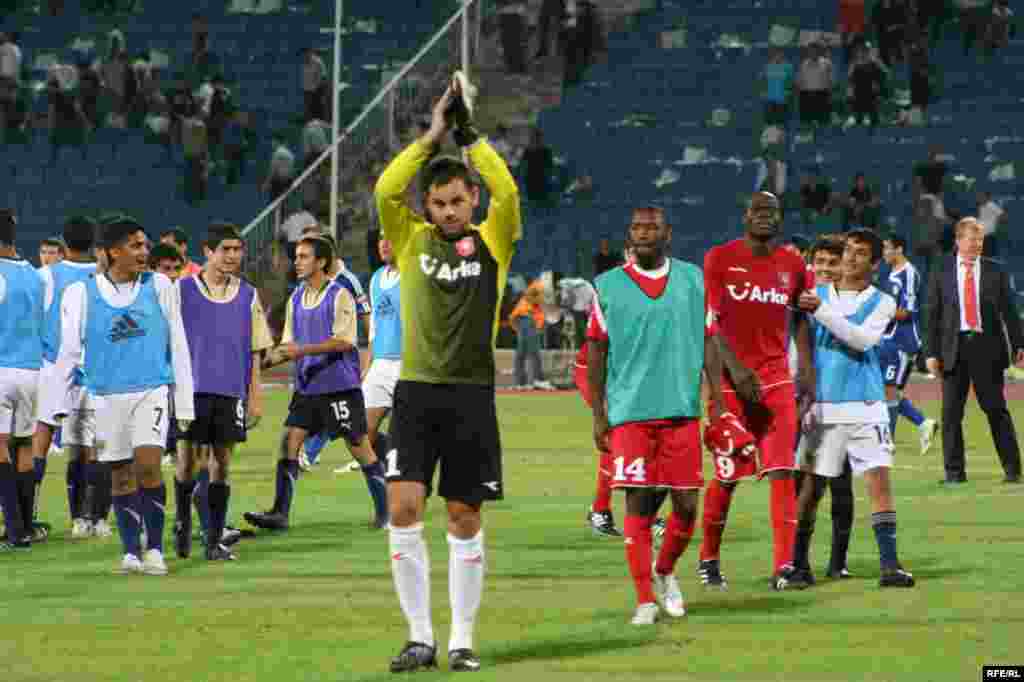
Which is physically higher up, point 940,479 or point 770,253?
point 770,253

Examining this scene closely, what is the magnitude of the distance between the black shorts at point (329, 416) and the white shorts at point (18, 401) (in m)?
1.90

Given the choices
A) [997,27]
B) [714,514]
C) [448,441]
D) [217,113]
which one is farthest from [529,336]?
[448,441]

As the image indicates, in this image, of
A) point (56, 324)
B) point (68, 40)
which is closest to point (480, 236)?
point (56, 324)

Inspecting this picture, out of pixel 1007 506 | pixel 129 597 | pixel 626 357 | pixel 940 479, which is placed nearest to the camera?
pixel 626 357

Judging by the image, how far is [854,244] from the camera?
12.6 m

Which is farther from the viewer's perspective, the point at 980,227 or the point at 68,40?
the point at 68,40

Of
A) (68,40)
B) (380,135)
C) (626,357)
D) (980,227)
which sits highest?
(68,40)

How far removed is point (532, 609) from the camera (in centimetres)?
1147

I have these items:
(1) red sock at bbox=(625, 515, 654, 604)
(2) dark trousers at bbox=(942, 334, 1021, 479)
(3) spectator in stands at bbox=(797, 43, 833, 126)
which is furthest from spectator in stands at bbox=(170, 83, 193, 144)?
(1) red sock at bbox=(625, 515, 654, 604)

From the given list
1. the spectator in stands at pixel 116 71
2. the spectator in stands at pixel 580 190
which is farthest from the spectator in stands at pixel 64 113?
the spectator in stands at pixel 580 190

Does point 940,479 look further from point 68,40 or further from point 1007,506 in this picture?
point 68,40

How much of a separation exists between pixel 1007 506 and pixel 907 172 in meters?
21.2

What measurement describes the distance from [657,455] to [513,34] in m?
29.9

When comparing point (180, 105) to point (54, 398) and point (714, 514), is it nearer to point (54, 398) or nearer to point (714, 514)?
point (54, 398)
